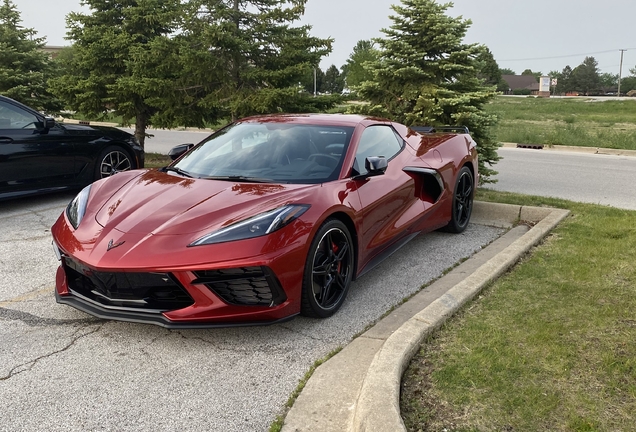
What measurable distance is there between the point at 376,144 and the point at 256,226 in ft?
6.12

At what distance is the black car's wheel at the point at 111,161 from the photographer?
7.67 metres

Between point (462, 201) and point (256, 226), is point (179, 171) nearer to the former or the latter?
point (256, 226)

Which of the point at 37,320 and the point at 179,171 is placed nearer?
the point at 37,320

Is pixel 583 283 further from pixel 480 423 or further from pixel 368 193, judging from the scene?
pixel 480 423

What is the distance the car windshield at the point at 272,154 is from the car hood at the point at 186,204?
9.0 inches

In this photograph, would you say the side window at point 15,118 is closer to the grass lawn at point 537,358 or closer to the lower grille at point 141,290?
the lower grille at point 141,290

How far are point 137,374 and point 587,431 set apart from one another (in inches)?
85.5

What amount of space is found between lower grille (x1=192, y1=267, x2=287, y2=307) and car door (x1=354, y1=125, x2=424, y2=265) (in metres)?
1.01

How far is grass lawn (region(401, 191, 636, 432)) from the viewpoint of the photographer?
95.7 inches

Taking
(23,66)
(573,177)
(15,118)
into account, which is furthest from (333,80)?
(15,118)

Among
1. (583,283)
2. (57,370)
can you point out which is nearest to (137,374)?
(57,370)

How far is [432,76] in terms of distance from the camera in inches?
342

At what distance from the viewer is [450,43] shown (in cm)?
850

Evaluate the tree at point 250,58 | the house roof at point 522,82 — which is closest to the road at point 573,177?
the tree at point 250,58
